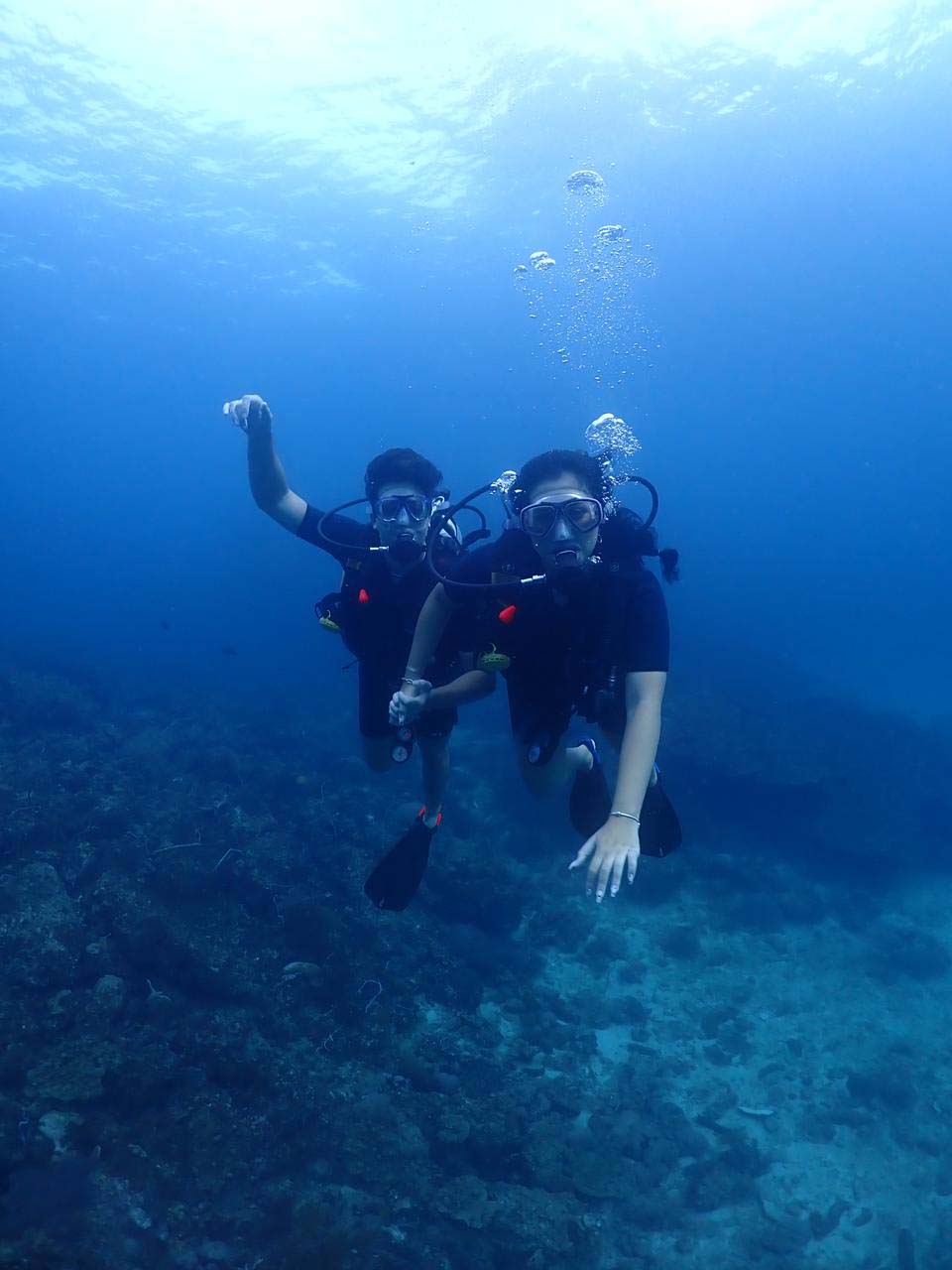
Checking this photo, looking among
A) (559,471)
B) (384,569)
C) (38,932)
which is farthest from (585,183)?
(38,932)

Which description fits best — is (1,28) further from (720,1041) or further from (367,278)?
(720,1041)

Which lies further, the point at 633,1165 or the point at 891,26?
the point at 891,26

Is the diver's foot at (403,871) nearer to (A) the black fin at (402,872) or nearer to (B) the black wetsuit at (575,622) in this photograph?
(A) the black fin at (402,872)

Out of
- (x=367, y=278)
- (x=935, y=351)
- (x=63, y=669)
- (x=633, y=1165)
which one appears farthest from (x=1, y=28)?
(x=935, y=351)

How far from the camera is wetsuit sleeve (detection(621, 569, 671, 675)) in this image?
3.82 metres

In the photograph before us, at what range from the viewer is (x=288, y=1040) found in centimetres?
760

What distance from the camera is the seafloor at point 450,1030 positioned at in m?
6.05

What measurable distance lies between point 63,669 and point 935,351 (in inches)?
2945

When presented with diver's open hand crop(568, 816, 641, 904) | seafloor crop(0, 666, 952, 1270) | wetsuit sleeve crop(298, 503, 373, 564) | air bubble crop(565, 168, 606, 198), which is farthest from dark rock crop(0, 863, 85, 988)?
air bubble crop(565, 168, 606, 198)

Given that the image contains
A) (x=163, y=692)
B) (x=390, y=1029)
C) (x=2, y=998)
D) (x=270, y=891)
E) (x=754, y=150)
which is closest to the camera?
(x=2, y=998)

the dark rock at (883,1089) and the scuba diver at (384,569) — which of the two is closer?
the scuba diver at (384,569)

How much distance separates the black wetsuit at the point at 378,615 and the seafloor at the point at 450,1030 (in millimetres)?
4288

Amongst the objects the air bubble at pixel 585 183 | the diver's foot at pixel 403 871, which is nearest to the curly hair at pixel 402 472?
the diver's foot at pixel 403 871

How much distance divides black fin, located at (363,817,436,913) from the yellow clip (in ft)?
10.9
